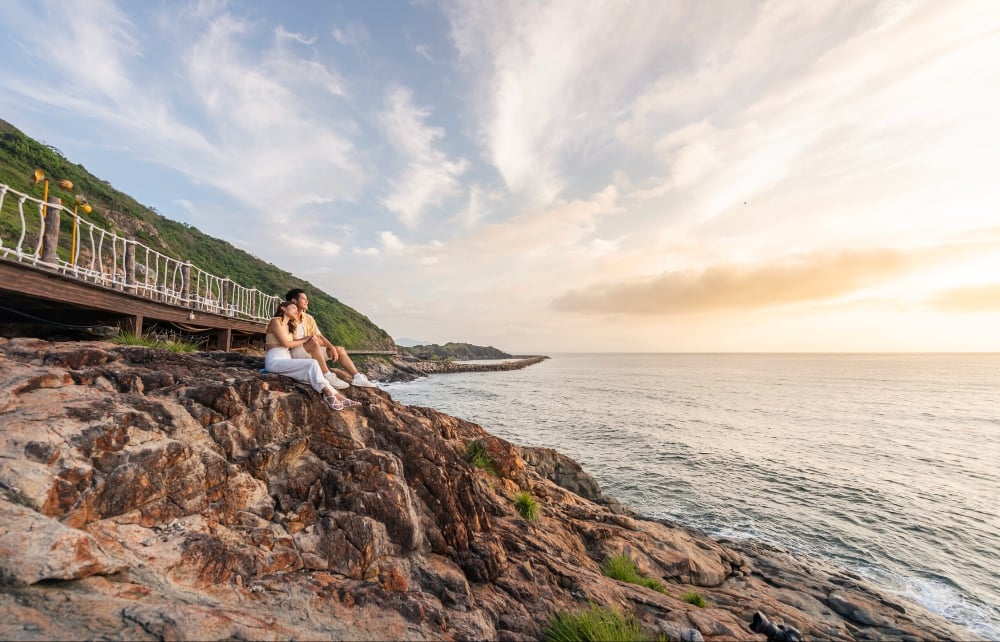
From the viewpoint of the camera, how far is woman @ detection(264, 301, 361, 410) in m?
7.16

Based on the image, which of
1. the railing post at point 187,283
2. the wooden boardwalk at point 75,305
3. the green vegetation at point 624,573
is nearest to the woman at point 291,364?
the green vegetation at point 624,573

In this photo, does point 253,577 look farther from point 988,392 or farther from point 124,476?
point 988,392

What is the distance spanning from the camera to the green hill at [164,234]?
132ft

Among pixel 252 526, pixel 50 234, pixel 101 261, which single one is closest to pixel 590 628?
pixel 252 526

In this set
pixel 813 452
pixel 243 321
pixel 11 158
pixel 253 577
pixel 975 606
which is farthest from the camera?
pixel 11 158

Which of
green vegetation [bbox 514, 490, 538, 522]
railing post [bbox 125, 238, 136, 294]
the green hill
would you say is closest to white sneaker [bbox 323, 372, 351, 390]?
green vegetation [bbox 514, 490, 538, 522]

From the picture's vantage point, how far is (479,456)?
33.5ft

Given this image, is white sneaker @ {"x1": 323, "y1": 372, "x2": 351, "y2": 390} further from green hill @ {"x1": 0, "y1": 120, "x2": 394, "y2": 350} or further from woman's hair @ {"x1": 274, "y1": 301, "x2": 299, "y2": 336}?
green hill @ {"x1": 0, "y1": 120, "x2": 394, "y2": 350}

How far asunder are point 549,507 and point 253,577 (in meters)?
7.19

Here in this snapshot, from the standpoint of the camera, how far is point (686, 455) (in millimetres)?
25000

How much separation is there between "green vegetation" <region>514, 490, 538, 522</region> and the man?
4455 mm

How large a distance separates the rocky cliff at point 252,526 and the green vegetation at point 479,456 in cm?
116

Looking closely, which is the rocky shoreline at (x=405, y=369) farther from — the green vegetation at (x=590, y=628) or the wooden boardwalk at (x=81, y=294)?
the green vegetation at (x=590, y=628)

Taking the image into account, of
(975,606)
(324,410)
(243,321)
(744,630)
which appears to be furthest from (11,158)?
(975,606)
